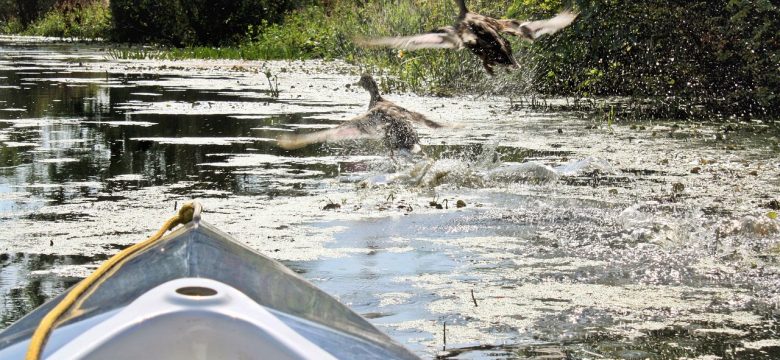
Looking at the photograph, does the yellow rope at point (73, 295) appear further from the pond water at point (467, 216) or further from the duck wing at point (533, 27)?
the duck wing at point (533, 27)

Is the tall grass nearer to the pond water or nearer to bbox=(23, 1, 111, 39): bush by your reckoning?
the pond water

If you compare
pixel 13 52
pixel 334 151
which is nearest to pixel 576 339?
pixel 334 151

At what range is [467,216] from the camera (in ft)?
26.0

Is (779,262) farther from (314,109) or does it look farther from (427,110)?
(314,109)

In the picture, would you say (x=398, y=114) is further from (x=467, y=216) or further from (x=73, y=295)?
(x=73, y=295)

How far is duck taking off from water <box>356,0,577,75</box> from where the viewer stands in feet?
28.8

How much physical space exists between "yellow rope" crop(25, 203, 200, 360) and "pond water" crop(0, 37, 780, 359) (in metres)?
1.91

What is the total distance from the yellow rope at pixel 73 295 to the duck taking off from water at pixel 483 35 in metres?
5.66

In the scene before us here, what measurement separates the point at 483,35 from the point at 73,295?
6769 mm

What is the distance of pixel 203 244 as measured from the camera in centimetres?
284

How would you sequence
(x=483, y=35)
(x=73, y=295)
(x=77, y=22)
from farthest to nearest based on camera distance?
(x=77, y=22) → (x=483, y=35) → (x=73, y=295)

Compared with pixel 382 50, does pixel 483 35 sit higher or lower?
higher

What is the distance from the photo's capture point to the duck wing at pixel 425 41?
8578 mm

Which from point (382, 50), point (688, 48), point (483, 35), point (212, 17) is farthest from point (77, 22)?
point (483, 35)
